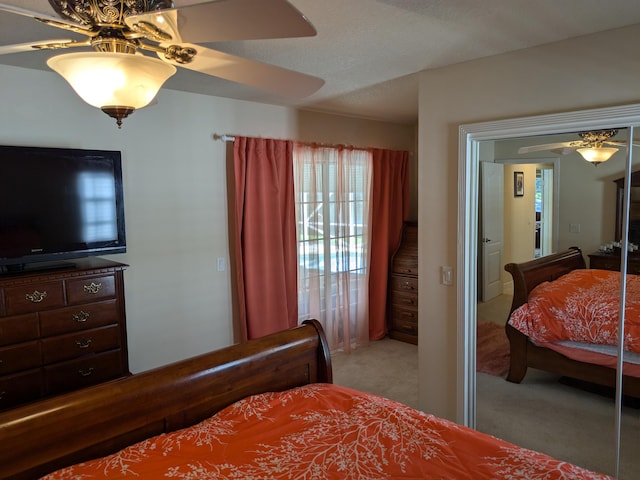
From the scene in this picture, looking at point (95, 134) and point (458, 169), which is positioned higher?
point (95, 134)

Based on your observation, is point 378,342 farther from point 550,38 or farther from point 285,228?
point 550,38

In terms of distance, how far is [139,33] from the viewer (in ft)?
4.15

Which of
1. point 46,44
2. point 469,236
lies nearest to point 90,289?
point 46,44

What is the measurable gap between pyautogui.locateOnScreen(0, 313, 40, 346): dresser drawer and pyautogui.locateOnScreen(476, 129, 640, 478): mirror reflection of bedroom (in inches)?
102

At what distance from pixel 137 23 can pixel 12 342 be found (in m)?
2.01

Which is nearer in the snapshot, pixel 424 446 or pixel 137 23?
pixel 137 23

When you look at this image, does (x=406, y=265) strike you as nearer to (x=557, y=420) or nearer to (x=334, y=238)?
(x=334, y=238)

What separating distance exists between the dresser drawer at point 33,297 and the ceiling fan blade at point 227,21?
1.81 meters

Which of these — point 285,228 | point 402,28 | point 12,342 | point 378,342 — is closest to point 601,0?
point 402,28

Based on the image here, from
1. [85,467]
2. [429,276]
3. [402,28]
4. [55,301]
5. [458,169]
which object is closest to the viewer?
[85,467]

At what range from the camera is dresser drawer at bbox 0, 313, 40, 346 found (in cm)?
236

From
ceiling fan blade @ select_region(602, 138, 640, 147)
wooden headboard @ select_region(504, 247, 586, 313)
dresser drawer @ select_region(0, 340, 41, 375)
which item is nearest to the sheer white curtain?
wooden headboard @ select_region(504, 247, 586, 313)

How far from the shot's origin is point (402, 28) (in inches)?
82.5

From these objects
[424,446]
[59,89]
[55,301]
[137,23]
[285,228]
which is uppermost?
[59,89]
